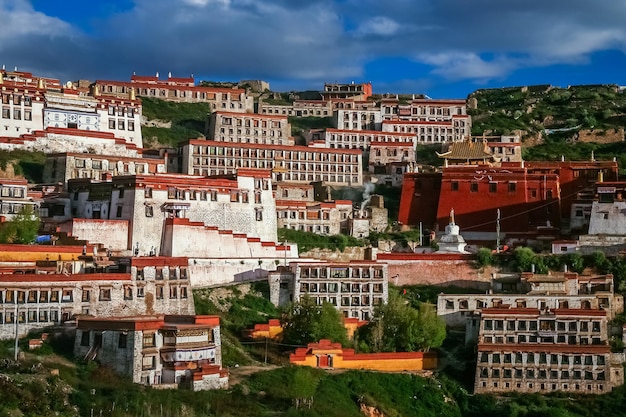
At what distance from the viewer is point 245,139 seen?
107 meters

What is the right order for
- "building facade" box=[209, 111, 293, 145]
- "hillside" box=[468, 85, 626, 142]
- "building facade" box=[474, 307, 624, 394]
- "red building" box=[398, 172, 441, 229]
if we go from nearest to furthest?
1. "building facade" box=[474, 307, 624, 394]
2. "red building" box=[398, 172, 441, 229]
3. "building facade" box=[209, 111, 293, 145]
4. "hillside" box=[468, 85, 626, 142]

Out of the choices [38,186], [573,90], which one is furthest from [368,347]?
[573,90]

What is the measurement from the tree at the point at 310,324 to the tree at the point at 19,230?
15.7 meters

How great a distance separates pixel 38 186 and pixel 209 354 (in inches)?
1129

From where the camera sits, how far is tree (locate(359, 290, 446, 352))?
6612 centimetres

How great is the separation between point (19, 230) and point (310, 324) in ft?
59.1

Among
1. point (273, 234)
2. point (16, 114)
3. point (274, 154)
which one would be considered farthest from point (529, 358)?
point (16, 114)

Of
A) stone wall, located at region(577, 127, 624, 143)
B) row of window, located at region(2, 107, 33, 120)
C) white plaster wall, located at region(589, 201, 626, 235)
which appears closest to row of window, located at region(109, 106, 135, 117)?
row of window, located at region(2, 107, 33, 120)

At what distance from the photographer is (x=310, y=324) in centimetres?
6353

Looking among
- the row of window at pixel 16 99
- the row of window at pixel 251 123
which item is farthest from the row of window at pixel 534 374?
the row of window at pixel 251 123

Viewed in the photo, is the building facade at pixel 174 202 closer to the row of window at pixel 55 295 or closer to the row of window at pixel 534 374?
the row of window at pixel 55 295

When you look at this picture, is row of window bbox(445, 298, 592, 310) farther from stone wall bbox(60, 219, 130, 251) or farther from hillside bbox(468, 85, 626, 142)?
hillside bbox(468, 85, 626, 142)

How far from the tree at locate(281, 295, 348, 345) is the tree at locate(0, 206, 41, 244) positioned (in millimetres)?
15655

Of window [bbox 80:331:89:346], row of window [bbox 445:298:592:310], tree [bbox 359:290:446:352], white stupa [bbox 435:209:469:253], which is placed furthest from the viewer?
white stupa [bbox 435:209:469:253]
